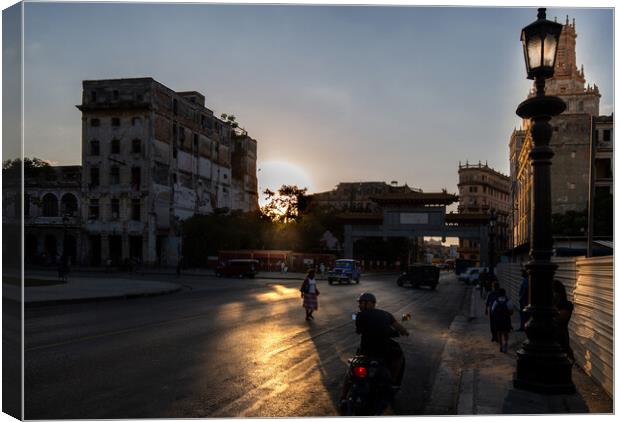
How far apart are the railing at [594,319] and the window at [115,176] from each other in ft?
191

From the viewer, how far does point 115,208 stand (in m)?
64.0

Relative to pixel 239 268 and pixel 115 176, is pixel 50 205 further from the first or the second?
pixel 239 268

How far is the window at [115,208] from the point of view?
6375 centimetres

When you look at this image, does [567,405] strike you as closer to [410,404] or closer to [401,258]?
[410,404]

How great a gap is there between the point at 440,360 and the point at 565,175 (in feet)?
133

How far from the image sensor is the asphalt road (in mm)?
7402

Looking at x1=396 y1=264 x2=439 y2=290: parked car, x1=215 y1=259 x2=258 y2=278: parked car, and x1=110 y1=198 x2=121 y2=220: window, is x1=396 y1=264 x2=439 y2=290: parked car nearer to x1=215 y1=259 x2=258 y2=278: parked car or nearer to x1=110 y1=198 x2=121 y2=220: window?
x1=215 y1=259 x2=258 y2=278: parked car

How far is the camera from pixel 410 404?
315 inches

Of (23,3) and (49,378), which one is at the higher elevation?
(23,3)

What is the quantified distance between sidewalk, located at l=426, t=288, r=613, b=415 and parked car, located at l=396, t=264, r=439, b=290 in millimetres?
30253

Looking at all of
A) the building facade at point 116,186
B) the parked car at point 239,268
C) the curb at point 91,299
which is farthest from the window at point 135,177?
the curb at point 91,299

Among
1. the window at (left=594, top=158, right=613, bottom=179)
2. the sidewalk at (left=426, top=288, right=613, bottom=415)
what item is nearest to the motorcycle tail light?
the sidewalk at (left=426, top=288, right=613, bottom=415)

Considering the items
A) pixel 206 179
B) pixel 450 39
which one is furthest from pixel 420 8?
pixel 206 179

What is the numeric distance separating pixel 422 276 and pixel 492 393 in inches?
1396
